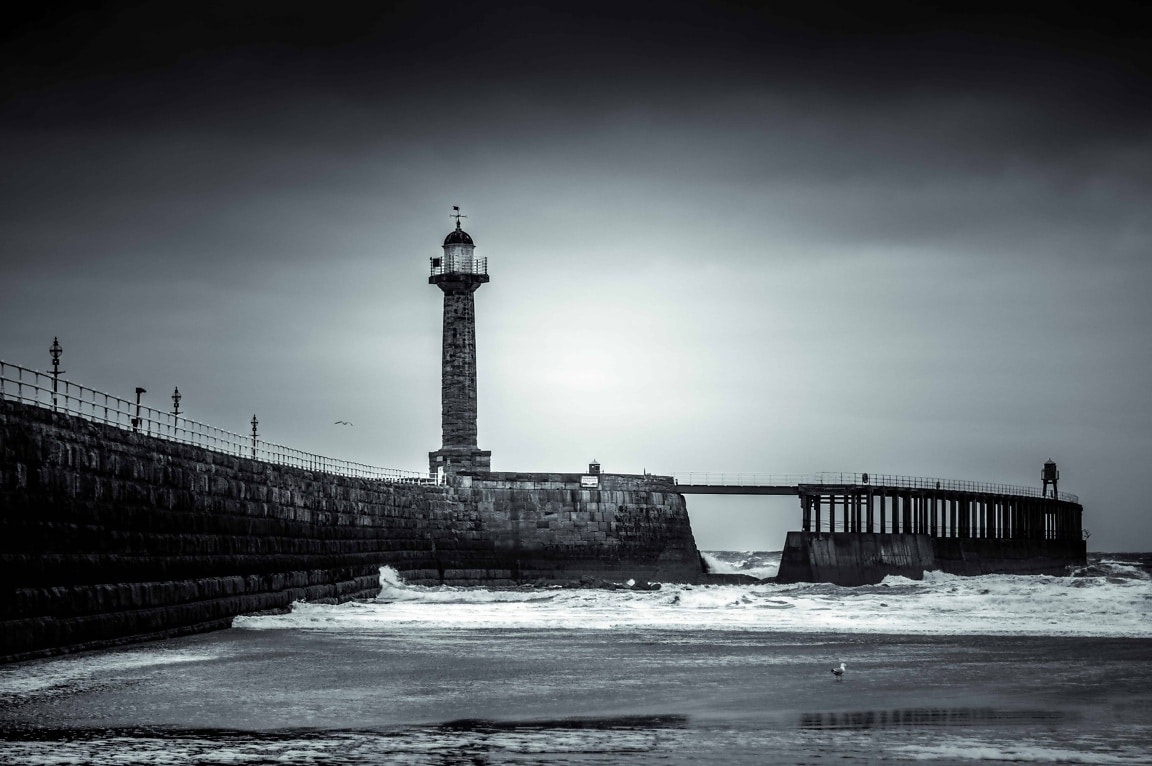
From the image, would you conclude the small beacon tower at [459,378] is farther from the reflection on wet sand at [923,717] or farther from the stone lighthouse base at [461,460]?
the reflection on wet sand at [923,717]

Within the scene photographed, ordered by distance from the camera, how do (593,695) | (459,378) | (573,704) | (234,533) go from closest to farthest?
(573,704), (593,695), (234,533), (459,378)

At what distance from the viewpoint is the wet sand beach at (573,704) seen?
37.5 ft

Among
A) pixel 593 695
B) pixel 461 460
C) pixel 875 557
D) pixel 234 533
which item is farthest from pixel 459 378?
pixel 593 695

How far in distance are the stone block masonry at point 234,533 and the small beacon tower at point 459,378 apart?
1.86 meters

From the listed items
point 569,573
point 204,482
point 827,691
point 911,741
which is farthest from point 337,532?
point 911,741

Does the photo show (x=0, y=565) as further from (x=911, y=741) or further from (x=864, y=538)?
(x=864, y=538)

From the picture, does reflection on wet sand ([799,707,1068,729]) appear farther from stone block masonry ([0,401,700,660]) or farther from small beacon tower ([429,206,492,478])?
small beacon tower ([429,206,492,478])

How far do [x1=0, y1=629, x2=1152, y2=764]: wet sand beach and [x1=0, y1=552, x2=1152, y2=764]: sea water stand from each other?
0.15ft

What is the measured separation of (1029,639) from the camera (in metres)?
25.6

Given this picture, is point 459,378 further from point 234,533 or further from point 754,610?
point 234,533

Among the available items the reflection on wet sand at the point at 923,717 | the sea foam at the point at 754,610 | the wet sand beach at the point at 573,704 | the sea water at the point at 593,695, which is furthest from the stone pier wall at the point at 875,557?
the reflection on wet sand at the point at 923,717

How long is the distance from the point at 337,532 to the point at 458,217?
73.4ft

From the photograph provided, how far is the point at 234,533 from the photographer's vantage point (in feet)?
92.8

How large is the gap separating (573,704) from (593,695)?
894 millimetres
